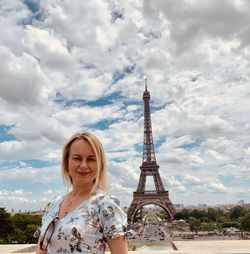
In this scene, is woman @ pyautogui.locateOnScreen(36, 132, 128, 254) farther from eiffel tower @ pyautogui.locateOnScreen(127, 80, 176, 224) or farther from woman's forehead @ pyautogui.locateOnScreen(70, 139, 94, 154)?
eiffel tower @ pyautogui.locateOnScreen(127, 80, 176, 224)

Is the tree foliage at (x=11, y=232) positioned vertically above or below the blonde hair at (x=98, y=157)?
above

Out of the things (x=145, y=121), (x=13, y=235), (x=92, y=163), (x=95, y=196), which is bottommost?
(x=95, y=196)

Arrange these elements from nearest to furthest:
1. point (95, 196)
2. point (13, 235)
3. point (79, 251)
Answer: point (79, 251)
point (95, 196)
point (13, 235)

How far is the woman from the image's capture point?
1831 millimetres

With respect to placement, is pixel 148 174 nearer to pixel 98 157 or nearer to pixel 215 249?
pixel 215 249

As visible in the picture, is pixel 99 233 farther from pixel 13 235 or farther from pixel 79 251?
pixel 13 235

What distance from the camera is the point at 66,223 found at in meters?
1.89

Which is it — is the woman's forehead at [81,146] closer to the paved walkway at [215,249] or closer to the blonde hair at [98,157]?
the blonde hair at [98,157]

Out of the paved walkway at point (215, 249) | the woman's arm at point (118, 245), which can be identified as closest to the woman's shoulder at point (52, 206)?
the woman's arm at point (118, 245)

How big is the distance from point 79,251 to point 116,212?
0.72 ft

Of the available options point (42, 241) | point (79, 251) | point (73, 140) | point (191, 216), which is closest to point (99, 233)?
point (79, 251)

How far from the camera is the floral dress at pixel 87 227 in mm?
1824

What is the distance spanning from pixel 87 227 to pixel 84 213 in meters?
0.07

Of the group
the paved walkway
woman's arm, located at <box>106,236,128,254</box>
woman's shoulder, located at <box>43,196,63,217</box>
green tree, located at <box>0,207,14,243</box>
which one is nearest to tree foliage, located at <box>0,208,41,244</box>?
green tree, located at <box>0,207,14,243</box>
